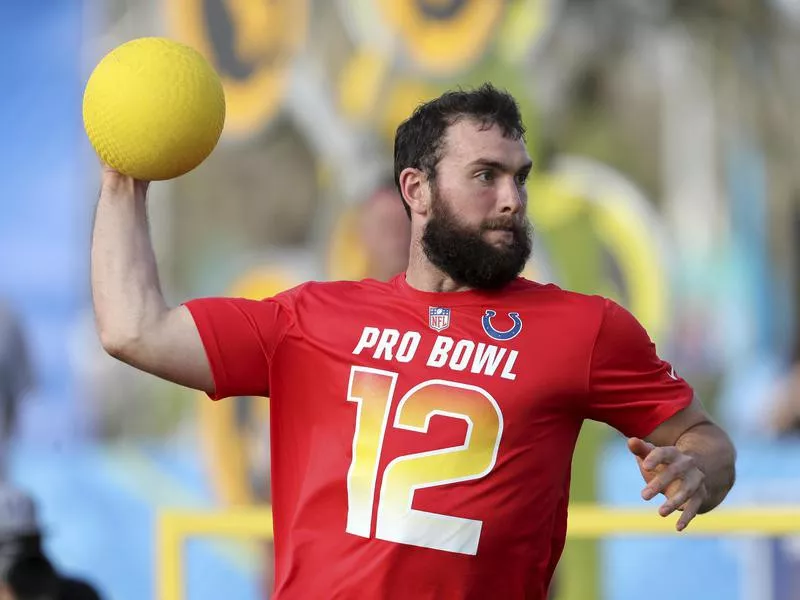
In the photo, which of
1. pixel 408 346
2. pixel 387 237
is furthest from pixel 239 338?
pixel 387 237

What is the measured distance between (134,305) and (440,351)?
0.64m

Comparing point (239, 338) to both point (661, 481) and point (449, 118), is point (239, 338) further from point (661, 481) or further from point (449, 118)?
point (661, 481)

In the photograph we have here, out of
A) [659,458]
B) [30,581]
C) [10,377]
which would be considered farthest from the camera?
[10,377]

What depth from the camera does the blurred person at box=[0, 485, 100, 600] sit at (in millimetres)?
4469

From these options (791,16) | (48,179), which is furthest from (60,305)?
(791,16)

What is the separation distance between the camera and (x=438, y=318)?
2887 millimetres

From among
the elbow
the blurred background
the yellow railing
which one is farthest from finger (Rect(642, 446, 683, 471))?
the blurred background

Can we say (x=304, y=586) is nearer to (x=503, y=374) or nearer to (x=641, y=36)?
(x=503, y=374)

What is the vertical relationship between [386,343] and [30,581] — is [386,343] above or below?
above

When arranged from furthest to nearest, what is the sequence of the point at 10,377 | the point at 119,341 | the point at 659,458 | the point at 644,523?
the point at 10,377, the point at 644,523, the point at 119,341, the point at 659,458

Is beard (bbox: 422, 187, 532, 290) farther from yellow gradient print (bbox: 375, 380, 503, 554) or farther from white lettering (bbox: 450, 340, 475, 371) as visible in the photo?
yellow gradient print (bbox: 375, 380, 503, 554)

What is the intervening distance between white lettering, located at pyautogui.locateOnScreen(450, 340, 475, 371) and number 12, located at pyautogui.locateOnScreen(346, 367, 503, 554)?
4 cm

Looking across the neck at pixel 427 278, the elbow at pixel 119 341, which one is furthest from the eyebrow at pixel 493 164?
the elbow at pixel 119 341

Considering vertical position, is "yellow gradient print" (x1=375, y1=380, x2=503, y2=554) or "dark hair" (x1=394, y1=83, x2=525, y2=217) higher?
"dark hair" (x1=394, y1=83, x2=525, y2=217)
